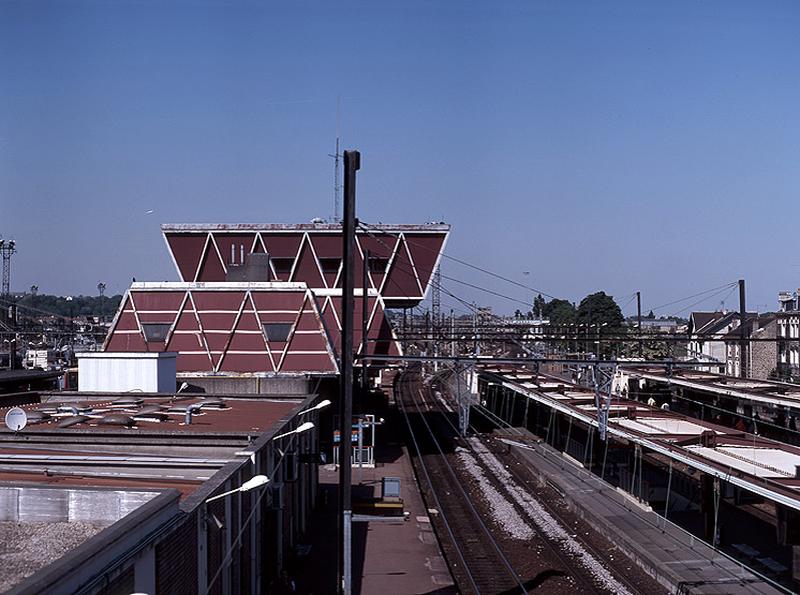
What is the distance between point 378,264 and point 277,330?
962 cm

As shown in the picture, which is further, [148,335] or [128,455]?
[148,335]

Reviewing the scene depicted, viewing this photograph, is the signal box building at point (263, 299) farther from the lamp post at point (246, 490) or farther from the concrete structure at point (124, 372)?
the lamp post at point (246, 490)

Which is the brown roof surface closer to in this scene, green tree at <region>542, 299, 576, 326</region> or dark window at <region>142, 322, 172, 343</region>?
dark window at <region>142, 322, 172, 343</region>

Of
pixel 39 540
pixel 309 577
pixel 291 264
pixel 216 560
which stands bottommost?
pixel 309 577

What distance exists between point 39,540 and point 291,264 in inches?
1326

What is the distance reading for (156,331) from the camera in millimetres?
34406

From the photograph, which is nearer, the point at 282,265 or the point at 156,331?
the point at 156,331

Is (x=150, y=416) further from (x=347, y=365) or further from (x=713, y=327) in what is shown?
(x=713, y=327)

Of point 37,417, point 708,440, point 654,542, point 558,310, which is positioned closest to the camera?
point 37,417

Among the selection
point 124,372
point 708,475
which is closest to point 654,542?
point 708,475

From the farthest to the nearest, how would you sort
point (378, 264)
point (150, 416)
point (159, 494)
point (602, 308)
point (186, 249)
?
point (602, 308)
point (186, 249)
point (378, 264)
point (150, 416)
point (159, 494)

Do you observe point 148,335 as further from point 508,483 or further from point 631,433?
point 631,433

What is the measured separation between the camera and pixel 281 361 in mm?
32406

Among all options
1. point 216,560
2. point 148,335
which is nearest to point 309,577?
point 216,560
